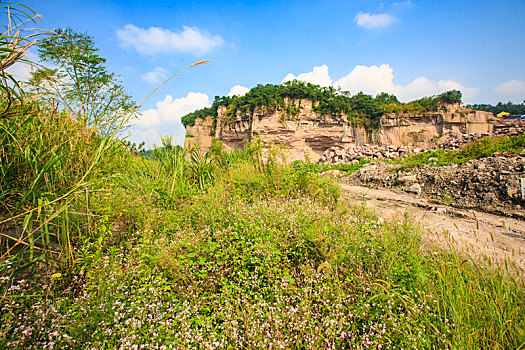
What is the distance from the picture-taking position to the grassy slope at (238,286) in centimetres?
177

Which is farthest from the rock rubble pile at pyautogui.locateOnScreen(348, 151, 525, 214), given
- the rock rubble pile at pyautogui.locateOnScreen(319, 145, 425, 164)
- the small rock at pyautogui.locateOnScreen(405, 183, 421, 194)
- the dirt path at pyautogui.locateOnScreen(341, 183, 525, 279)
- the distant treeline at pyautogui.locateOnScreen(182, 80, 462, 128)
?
the distant treeline at pyautogui.locateOnScreen(182, 80, 462, 128)

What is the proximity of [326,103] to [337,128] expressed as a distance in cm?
427

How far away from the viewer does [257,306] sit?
85.0 inches

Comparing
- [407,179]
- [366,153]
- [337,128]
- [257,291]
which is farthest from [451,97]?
[257,291]

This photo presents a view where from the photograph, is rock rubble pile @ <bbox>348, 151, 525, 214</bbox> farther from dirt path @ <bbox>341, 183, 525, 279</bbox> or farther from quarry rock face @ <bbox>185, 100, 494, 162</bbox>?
quarry rock face @ <bbox>185, 100, 494, 162</bbox>

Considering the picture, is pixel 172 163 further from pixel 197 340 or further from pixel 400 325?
pixel 400 325

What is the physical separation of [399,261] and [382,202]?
5.60 metres

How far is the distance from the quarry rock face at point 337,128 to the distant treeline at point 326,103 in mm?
726

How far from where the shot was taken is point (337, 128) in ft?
115

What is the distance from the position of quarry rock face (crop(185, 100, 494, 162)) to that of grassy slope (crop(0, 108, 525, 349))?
94.9 feet

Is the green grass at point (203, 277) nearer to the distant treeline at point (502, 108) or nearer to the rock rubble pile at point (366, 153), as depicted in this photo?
the rock rubble pile at point (366, 153)

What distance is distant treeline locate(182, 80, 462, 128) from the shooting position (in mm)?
33281

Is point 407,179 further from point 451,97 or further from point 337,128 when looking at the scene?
point 451,97

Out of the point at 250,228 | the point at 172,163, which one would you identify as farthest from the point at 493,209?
the point at 172,163
